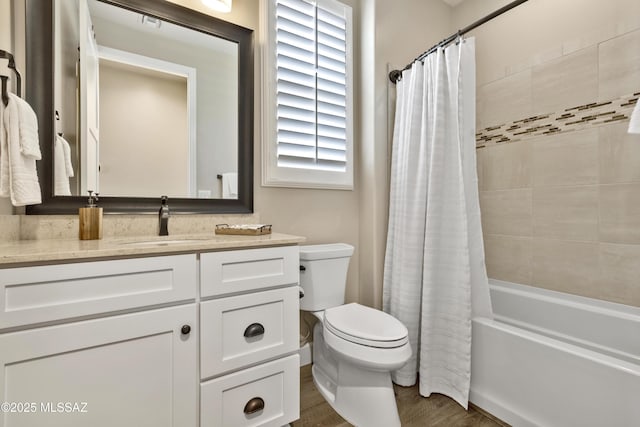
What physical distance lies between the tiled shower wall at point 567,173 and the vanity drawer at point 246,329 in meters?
1.60

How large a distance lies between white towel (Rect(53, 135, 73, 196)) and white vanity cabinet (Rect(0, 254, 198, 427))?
23.7 inches

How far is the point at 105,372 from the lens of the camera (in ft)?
3.02

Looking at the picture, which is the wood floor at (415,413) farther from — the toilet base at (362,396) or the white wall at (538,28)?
the white wall at (538,28)

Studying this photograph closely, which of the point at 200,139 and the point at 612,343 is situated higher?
the point at 200,139

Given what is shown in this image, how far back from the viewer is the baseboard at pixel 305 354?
1.87 meters

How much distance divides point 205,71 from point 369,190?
1.21m

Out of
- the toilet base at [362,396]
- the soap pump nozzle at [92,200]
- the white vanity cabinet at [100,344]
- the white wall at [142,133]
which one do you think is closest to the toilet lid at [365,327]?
the toilet base at [362,396]

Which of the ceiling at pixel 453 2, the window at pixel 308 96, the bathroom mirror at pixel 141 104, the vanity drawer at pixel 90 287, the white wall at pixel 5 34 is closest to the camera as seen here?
the vanity drawer at pixel 90 287

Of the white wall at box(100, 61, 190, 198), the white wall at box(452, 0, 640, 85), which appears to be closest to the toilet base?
the white wall at box(100, 61, 190, 198)

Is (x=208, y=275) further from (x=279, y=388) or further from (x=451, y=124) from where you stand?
(x=451, y=124)

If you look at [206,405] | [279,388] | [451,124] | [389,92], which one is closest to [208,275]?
[206,405]

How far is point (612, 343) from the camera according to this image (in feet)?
4.95

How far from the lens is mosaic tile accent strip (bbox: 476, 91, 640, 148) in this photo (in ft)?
5.04

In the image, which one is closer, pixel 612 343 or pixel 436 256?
pixel 612 343
